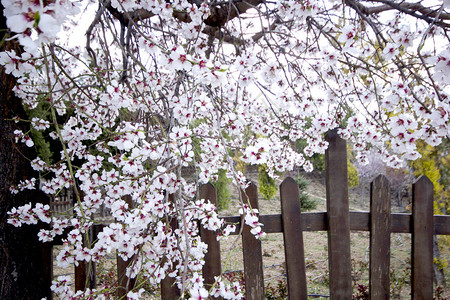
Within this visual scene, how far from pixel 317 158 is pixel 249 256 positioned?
42.5ft

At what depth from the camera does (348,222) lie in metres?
1.69

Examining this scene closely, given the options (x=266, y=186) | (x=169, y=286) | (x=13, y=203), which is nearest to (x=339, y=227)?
(x=169, y=286)

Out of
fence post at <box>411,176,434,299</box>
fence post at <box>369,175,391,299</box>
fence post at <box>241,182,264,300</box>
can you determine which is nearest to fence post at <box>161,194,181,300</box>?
fence post at <box>241,182,264,300</box>

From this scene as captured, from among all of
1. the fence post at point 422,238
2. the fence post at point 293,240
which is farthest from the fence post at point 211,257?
the fence post at point 422,238

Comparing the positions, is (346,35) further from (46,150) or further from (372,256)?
(46,150)

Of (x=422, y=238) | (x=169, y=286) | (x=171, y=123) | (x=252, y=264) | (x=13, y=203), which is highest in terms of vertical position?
(x=171, y=123)

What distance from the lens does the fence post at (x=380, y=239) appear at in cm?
168

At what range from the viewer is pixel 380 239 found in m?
1.68

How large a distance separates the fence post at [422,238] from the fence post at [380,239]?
149 millimetres

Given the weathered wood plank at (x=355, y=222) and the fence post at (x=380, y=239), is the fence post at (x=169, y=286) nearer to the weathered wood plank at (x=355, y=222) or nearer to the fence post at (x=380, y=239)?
the weathered wood plank at (x=355, y=222)

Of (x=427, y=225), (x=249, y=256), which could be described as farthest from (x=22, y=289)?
(x=427, y=225)

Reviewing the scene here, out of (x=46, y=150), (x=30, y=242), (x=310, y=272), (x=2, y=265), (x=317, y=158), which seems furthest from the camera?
(x=317, y=158)

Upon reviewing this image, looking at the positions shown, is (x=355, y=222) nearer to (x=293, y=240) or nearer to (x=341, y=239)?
(x=341, y=239)

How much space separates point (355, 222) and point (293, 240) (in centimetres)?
39
